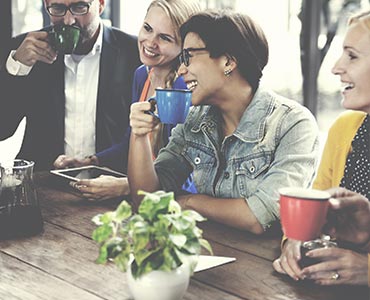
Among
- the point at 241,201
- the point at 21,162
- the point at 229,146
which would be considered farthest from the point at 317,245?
the point at 21,162

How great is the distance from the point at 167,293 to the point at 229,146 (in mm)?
899

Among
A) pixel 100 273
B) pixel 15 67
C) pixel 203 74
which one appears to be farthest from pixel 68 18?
pixel 100 273

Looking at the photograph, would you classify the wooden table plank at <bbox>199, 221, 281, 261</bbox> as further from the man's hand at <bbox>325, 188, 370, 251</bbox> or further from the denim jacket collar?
the denim jacket collar

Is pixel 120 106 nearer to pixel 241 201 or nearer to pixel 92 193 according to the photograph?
pixel 92 193

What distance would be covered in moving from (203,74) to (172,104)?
30 cm

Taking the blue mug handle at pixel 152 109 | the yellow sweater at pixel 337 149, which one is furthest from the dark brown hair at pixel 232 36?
the yellow sweater at pixel 337 149

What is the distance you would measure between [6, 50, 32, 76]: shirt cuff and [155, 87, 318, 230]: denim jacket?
1.08 m

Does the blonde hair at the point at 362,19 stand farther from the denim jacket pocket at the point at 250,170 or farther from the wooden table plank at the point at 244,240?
the wooden table plank at the point at 244,240

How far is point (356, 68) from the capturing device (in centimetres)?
168

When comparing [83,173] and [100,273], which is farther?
[83,173]

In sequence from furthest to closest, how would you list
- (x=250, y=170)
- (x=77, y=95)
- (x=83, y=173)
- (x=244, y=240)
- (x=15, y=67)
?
(x=77, y=95) < (x=15, y=67) < (x=83, y=173) < (x=250, y=170) < (x=244, y=240)

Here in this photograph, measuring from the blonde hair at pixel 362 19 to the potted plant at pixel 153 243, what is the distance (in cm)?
84

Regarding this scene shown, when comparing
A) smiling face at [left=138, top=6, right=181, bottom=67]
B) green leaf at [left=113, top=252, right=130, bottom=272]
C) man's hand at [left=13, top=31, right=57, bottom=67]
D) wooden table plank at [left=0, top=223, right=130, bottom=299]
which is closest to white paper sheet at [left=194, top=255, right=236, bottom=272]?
wooden table plank at [left=0, top=223, right=130, bottom=299]

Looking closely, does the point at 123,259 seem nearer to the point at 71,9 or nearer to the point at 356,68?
the point at 356,68
